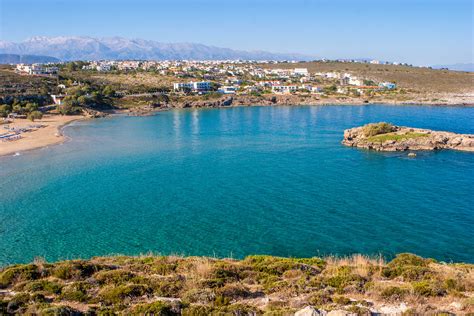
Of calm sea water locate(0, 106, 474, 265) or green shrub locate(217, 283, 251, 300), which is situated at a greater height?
green shrub locate(217, 283, 251, 300)

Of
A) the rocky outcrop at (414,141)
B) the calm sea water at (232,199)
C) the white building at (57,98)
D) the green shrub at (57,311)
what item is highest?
the white building at (57,98)

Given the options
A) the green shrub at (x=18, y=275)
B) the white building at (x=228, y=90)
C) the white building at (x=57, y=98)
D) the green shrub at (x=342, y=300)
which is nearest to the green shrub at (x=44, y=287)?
the green shrub at (x=18, y=275)

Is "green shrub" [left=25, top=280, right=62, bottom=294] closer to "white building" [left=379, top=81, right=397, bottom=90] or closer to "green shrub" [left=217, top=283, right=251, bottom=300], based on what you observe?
"green shrub" [left=217, top=283, right=251, bottom=300]

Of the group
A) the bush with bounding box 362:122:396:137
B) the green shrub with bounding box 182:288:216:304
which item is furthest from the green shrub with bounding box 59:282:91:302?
the bush with bounding box 362:122:396:137

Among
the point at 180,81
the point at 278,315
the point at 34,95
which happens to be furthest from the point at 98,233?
the point at 180,81

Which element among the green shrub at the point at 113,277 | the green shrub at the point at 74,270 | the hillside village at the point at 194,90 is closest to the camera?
the green shrub at the point at 113,277

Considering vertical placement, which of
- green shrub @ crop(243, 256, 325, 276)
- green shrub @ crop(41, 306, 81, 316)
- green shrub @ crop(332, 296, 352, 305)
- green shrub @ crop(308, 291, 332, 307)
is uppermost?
green shrub @ crop(41, 306, 81, 316)

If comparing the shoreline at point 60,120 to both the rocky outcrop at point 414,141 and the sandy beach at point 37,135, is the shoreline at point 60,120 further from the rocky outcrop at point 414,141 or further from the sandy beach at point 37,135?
the rocky outcrop at point 414,141
